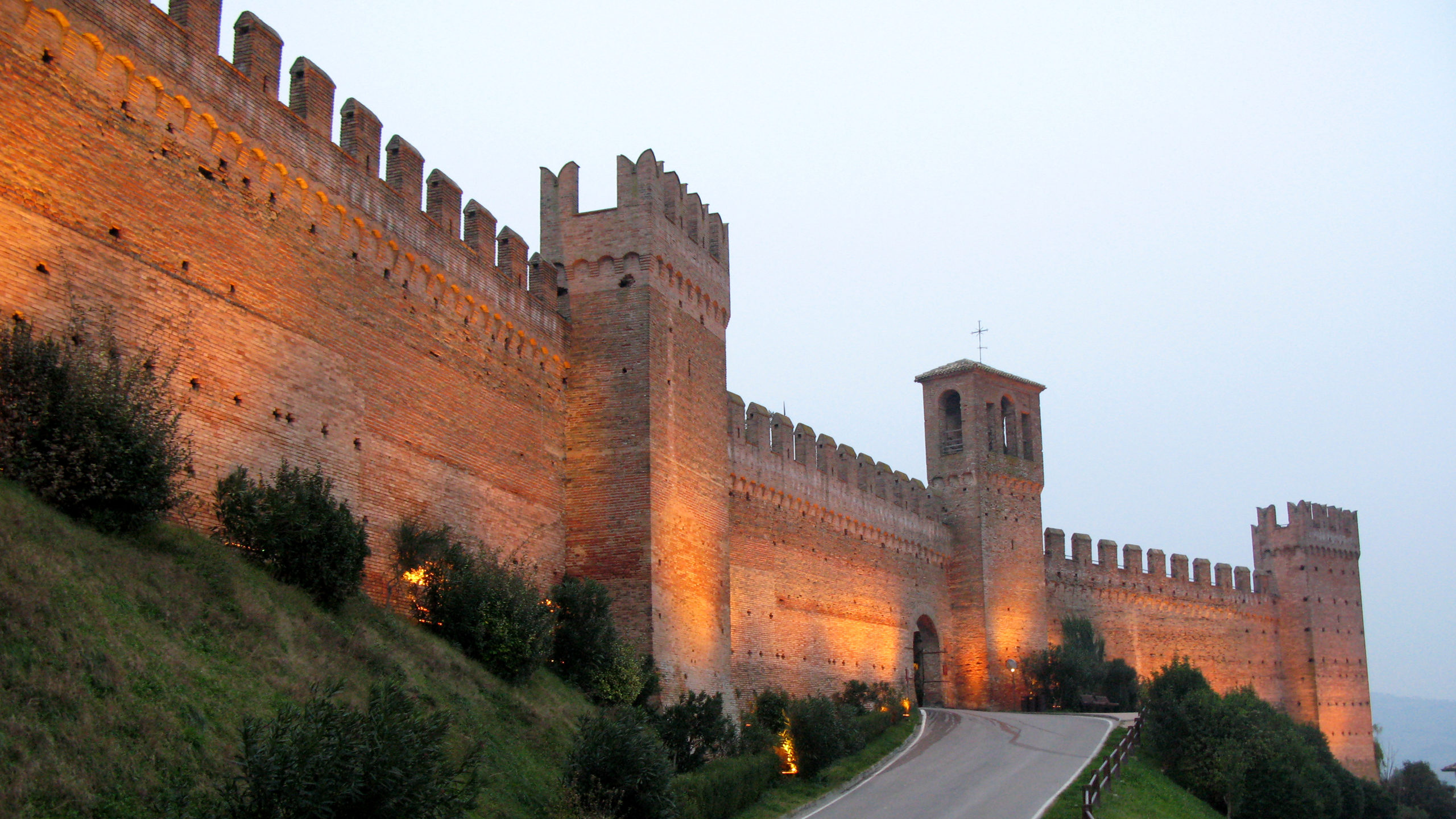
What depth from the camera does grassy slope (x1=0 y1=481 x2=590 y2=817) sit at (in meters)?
8.05

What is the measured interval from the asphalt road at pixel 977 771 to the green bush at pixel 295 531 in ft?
22.2

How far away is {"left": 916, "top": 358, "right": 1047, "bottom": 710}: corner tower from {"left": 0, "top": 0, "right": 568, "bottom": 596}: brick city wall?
53.8 feet

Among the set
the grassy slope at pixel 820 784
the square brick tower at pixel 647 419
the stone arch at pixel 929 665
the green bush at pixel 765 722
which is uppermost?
the square brick tower at pixel 647 419

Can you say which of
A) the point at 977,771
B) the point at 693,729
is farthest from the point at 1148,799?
the point at 693,729

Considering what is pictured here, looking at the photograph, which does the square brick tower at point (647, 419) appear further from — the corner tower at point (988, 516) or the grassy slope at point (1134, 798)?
the corner tower at point (988, 516)

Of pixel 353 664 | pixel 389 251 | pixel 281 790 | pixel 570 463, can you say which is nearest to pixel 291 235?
pixel 389 251

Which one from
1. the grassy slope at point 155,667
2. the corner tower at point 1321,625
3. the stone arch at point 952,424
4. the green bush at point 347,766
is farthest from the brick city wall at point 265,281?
the corner tower at point 1321,625

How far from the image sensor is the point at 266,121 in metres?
14.3

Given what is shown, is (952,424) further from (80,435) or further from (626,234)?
(80,435)

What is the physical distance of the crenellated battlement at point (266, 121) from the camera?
11992 mm

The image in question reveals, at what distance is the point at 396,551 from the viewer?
15602 mm

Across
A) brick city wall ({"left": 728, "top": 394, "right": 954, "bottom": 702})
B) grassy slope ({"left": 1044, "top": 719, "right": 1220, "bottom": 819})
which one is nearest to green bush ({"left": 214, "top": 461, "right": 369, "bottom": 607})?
grassy slope ({"left": 1044, "top": 719, "right": 1220, "bottom": 819})

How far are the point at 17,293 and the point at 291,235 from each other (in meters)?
3.92

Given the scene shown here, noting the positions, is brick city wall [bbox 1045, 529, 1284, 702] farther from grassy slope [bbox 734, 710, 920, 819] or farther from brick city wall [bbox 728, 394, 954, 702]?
grassy slope [bbox 734, 710, 920, 819]
